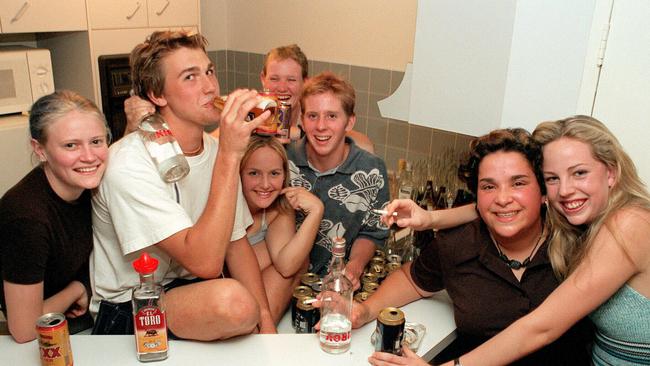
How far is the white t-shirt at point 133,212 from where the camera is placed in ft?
4.46

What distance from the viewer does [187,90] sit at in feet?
4.99

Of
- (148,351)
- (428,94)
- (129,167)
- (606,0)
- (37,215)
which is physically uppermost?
(606,0)

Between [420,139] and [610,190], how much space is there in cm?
152

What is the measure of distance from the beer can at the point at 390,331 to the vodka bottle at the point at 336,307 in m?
0.10

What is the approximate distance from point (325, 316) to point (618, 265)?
75 centimetres

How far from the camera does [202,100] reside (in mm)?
1535

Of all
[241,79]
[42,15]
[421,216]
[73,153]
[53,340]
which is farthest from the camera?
[241,79]

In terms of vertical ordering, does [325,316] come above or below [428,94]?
below

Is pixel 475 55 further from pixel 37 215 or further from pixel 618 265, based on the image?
pixel 37 215

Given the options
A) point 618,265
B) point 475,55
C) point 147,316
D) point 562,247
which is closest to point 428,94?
point 475,55

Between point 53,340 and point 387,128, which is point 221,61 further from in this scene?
point 53,340

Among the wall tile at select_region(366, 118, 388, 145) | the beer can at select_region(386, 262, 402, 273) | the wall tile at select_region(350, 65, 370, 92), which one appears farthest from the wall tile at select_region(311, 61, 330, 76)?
the beer can at select_region(386, 262, 402, 273)

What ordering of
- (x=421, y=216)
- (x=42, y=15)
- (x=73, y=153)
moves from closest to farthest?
(x=73, y=153) → (x=421, y=216) → (x=42, y=15)

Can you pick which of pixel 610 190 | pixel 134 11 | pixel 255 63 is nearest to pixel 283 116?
pixel 610 190
